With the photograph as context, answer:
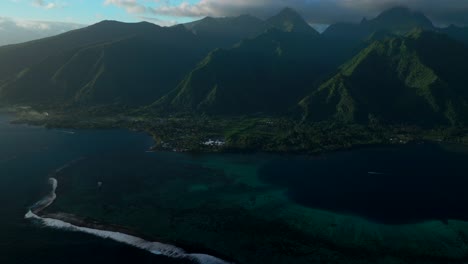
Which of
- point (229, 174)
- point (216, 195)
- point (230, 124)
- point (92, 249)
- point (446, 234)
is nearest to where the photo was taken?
point (92, 249)

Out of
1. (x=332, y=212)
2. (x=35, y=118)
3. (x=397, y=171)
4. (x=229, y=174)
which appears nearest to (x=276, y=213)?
(x=332, y=212)

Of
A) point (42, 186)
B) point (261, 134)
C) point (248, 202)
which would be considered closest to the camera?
point (248, 202)

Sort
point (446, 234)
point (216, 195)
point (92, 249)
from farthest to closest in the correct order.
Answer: point (216, 195), point (446, 234), point (92, 249)

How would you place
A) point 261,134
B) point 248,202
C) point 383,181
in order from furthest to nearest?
point 261,134, point 383,181, point 248,202

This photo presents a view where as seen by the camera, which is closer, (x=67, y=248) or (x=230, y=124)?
(x=67, y=248)

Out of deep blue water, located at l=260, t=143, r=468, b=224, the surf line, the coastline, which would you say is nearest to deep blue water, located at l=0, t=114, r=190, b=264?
the surf line

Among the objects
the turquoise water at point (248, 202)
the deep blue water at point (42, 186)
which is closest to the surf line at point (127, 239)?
the deep blue water at point (42, 186)

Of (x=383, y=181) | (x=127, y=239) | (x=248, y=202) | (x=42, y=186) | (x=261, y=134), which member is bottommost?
(x=127, y=239)

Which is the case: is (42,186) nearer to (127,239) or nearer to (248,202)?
(127,239)

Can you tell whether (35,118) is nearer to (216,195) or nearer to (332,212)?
(216,195)

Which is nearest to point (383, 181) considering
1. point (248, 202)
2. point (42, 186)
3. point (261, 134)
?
point (248, 202)
